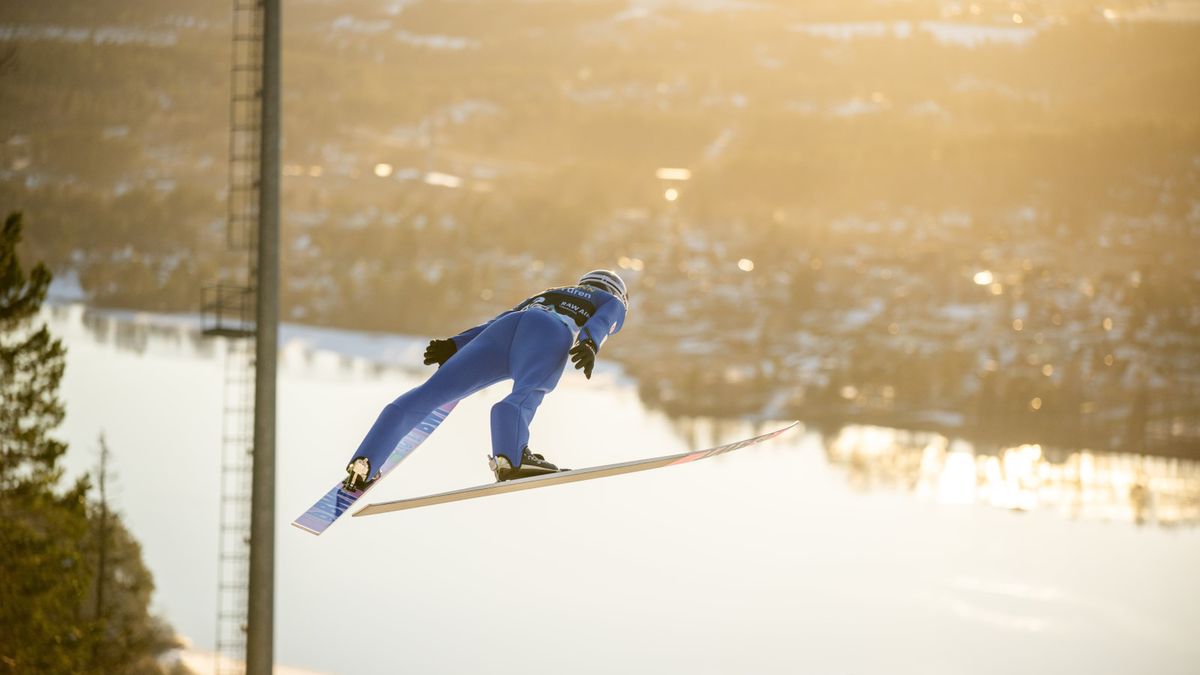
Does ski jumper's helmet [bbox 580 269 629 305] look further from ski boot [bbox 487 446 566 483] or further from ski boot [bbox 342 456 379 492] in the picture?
ski boot [bbox 342 456 379 492]

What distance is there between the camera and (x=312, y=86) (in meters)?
148

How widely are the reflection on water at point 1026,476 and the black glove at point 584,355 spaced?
315 feet

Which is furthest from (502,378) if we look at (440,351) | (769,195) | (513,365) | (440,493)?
(769,195)

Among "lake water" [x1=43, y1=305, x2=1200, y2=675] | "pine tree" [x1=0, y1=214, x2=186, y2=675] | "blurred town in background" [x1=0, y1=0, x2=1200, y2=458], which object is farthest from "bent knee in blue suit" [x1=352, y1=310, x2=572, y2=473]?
"blurred town in background" [x1=0, y1=0, x2=1200, y2=458]

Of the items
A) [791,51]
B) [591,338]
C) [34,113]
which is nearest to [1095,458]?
[791,51]

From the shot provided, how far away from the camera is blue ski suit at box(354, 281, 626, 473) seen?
6270 millimetres

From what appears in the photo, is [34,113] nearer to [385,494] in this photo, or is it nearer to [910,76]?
[385,494]

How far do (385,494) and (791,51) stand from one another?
86071mm

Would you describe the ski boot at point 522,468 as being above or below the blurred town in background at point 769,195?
below

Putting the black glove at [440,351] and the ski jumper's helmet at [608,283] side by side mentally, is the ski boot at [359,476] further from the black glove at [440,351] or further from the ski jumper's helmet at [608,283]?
the ski jumper's helmet at [608,283]

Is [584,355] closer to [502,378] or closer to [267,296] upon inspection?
[502,378]

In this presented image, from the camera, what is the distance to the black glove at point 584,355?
20.1 feet

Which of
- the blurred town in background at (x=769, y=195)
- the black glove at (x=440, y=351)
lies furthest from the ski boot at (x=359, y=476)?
the blurred town in background at (x=769, y=195)

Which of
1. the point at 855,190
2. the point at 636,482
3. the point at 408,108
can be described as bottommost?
the point at 636,482
